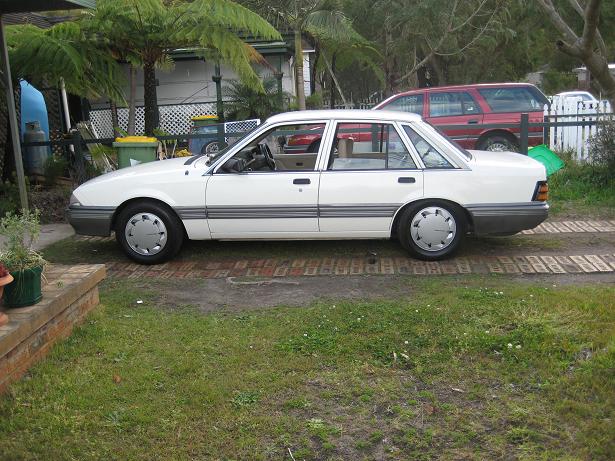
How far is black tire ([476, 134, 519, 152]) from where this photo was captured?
13.1m

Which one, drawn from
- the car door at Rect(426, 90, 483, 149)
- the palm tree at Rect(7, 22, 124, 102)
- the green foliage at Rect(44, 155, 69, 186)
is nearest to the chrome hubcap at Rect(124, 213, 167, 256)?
the palm tree at Rect(7, 22, 124, 102)

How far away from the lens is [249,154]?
776cm

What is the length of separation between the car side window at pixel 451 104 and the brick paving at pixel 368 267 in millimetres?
6563

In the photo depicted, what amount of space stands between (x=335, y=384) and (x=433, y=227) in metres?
3.10

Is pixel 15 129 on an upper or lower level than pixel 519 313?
upper

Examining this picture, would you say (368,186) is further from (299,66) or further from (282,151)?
(299,66)

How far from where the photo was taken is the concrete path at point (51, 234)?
28.7ft

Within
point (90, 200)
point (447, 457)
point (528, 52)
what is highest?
point (528, 52)

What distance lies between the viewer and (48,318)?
4922 millimetres

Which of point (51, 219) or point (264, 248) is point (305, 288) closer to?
point (264, 248)

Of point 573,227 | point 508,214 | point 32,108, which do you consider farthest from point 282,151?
point 32,108

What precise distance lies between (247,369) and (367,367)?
814 millimetres

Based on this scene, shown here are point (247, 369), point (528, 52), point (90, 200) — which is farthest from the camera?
point (528, 52)

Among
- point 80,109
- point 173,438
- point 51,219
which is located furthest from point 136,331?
point 80,109
